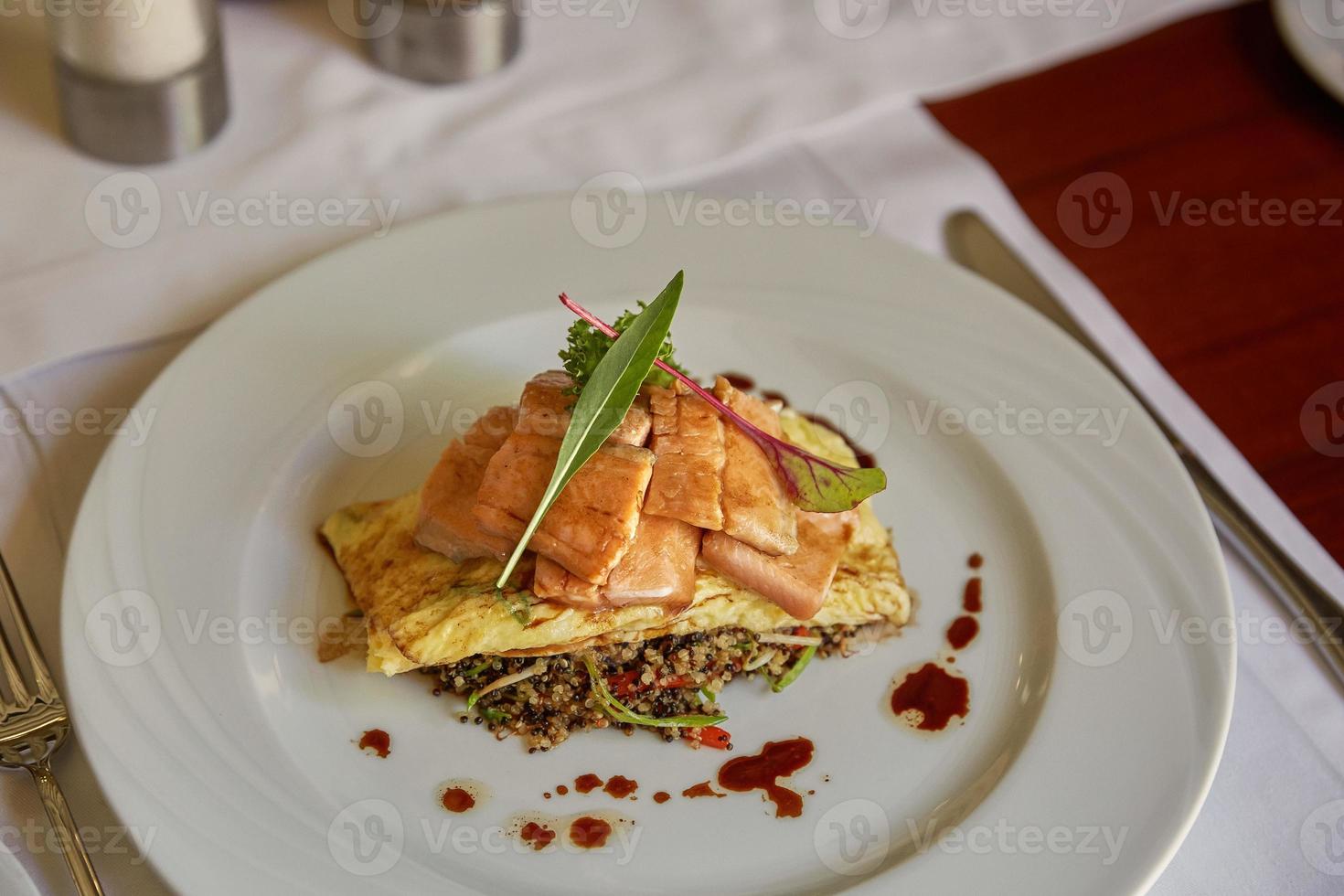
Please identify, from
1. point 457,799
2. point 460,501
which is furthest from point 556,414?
point 457,799
